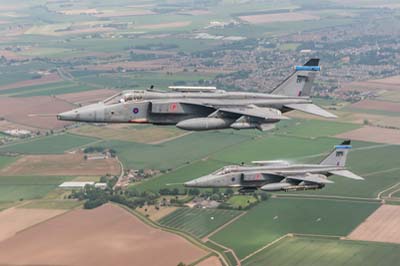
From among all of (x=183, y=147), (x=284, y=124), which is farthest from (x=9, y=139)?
(x=284, y=124)

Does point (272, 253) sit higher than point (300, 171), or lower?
lower

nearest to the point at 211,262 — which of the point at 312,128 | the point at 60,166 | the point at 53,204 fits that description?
the point at 53,204

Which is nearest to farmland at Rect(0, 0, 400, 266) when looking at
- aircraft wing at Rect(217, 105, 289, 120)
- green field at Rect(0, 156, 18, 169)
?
green field at Rect(0, 156, 18, 169)

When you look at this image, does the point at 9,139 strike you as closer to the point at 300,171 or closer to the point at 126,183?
the point at 126,183

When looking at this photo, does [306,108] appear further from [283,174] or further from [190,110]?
[190,110]

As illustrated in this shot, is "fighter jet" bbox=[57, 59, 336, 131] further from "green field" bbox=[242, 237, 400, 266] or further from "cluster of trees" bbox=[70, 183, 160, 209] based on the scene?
"cluster of trees" bbox=[70, 183, 160, 209]

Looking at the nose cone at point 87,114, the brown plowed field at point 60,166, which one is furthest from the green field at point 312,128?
the nose cone at point 87,114
